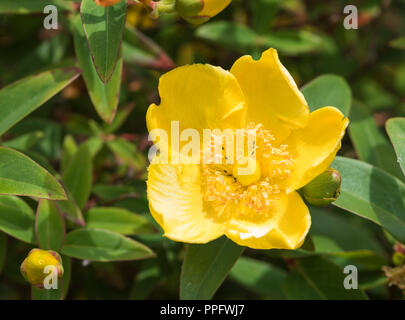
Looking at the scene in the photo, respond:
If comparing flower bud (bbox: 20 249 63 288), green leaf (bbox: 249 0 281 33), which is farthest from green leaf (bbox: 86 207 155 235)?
green leaf (bbox: 249 0 281 33)

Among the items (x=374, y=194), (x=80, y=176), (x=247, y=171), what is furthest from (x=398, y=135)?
(x=80, y=176)

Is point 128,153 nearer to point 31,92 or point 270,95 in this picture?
point 31,92

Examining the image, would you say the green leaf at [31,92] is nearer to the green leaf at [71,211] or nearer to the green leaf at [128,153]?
the green leaf at [71,211]

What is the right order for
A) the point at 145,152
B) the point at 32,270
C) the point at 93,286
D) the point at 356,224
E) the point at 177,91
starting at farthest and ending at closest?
the point at 356,224, the point at 145,152, the point at 93,286, the point at 177,91, the point at 32,270

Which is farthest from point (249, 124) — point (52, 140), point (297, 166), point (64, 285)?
point (52, 140)

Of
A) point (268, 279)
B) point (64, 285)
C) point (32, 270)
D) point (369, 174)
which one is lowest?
point (268, 279)

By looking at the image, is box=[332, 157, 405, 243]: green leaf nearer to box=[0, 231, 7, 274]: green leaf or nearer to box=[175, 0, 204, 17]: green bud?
box=[175, 0, 204, 17]: green bud

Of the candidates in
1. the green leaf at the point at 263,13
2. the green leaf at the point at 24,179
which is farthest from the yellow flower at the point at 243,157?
the green leaf at the point at 263,13

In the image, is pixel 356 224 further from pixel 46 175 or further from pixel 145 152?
pixel 46 175
